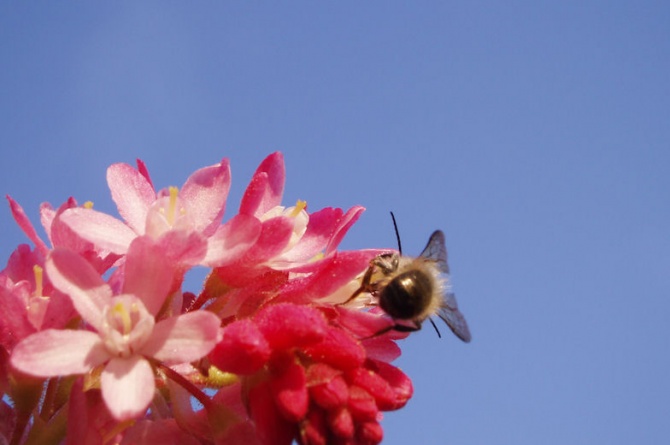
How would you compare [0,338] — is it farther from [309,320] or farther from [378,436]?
[378,436]

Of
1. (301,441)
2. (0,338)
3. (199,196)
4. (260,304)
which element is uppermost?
(199,196)

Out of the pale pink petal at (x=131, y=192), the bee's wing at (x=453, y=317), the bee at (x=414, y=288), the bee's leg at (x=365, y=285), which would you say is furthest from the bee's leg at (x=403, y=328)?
the pale pink petal at (x=131, y=192)

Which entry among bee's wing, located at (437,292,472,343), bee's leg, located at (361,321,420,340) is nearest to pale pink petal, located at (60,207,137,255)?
bee's leg, located at (361,321,420,340)

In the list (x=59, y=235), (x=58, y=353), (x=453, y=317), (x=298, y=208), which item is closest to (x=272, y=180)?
(x=298, y=208)

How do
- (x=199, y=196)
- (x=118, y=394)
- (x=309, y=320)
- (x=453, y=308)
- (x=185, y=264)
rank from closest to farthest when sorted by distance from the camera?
1. (x=118, y=394)
2. (x=309, y=320)
3. (x=185, y=264)
4. (x=199, y=196)
5. (x=453, y=308)

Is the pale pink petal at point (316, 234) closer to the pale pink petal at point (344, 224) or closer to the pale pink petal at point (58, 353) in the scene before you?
the pale pink petal at point (344, 224)

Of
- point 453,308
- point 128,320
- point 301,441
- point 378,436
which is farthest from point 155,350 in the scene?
point 453,308

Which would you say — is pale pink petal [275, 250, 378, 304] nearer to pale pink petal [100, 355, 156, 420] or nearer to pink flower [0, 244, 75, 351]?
pale pink petal [100, 355, 156, 420]
